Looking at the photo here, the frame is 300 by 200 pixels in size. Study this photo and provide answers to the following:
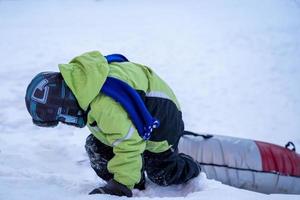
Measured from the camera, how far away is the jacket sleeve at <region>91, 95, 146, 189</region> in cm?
144

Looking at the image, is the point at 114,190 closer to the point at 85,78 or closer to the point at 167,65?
the point at 85,78

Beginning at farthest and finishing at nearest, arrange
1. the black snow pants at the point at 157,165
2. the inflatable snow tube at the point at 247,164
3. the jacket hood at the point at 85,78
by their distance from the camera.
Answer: the inflatable snow tube at the point at 247,164 → the black snow pants at the point at 157,165 → the jacket hood at the point at 85,78

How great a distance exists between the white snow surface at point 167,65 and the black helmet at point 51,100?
0.93 ft

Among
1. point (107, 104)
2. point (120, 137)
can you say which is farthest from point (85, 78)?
point (120, 137)

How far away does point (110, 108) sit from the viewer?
1.44 metres

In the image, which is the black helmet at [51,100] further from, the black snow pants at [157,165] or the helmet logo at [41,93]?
the black snow pants at [157,165]

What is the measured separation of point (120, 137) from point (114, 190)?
22 cm

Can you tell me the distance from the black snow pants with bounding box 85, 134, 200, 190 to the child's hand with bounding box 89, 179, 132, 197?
0.81 feet

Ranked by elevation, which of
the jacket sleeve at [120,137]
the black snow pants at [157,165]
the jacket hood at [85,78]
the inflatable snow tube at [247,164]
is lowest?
the inflatable snow tube at [247,164]

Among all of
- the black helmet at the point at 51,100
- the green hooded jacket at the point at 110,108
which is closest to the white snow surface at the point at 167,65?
the green hooded jacket at the point at 110,108

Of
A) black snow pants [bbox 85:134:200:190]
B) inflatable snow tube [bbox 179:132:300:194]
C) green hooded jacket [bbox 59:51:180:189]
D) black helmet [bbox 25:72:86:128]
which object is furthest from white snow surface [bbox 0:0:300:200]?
inflatable snow tube [bbox 179:132:300:194]

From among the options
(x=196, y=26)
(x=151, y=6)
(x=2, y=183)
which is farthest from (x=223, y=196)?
(x=151, y=6)

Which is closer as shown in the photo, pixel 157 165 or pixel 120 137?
pixel 120 137

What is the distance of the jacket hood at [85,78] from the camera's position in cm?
141
